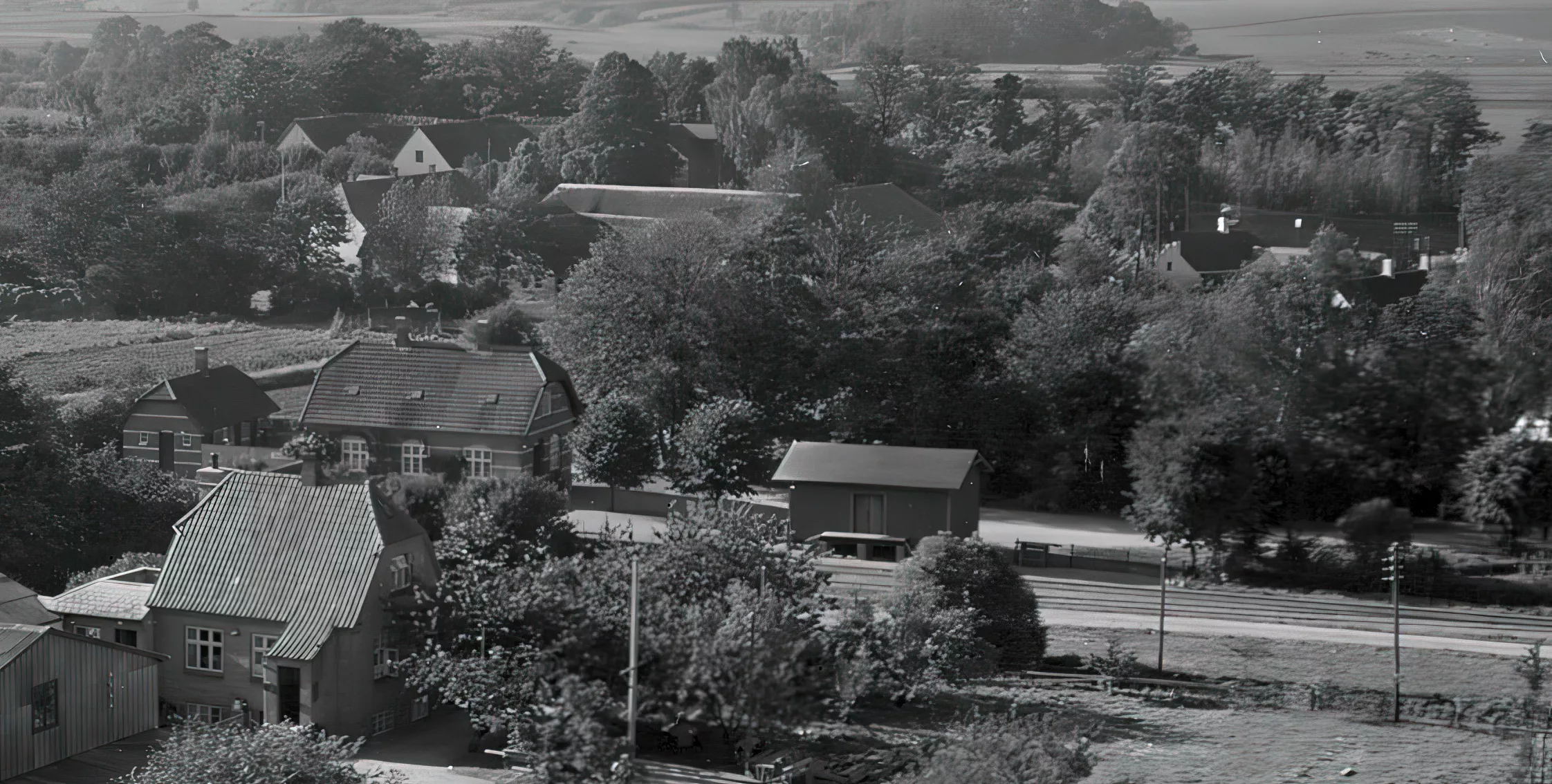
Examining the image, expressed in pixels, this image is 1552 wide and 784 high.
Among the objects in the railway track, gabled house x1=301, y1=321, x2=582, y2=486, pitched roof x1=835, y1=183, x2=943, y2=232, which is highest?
pitched roof x1=835, y1=183, x2=943, y2=232

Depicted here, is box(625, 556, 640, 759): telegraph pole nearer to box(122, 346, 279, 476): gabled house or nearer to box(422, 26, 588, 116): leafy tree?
box(122, 346, 279, 476): gabled house

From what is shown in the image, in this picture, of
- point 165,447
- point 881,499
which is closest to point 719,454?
point 881,499

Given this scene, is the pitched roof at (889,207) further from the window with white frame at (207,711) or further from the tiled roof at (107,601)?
the window with white frame at (207,711)

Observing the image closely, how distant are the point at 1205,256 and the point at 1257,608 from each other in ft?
19.1

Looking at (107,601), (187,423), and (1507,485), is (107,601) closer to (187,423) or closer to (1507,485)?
(187,423)

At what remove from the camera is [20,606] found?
7.94 metres

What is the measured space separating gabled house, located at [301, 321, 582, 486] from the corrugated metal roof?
400cm

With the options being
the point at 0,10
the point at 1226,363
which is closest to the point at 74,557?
the point at 1226,363

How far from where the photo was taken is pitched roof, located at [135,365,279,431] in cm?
1171

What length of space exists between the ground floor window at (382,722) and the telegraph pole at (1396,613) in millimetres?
5187

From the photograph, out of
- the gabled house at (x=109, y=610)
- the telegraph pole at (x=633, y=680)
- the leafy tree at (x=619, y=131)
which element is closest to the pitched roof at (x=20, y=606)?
the gabled house at (x=109, y=610)

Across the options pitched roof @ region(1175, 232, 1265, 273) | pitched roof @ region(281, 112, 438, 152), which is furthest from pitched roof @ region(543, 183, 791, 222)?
Answer: pitched roof @ region(1175, 232, 1265, 273)

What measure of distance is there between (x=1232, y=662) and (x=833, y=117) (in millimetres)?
11814

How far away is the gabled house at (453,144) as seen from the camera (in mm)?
18812
